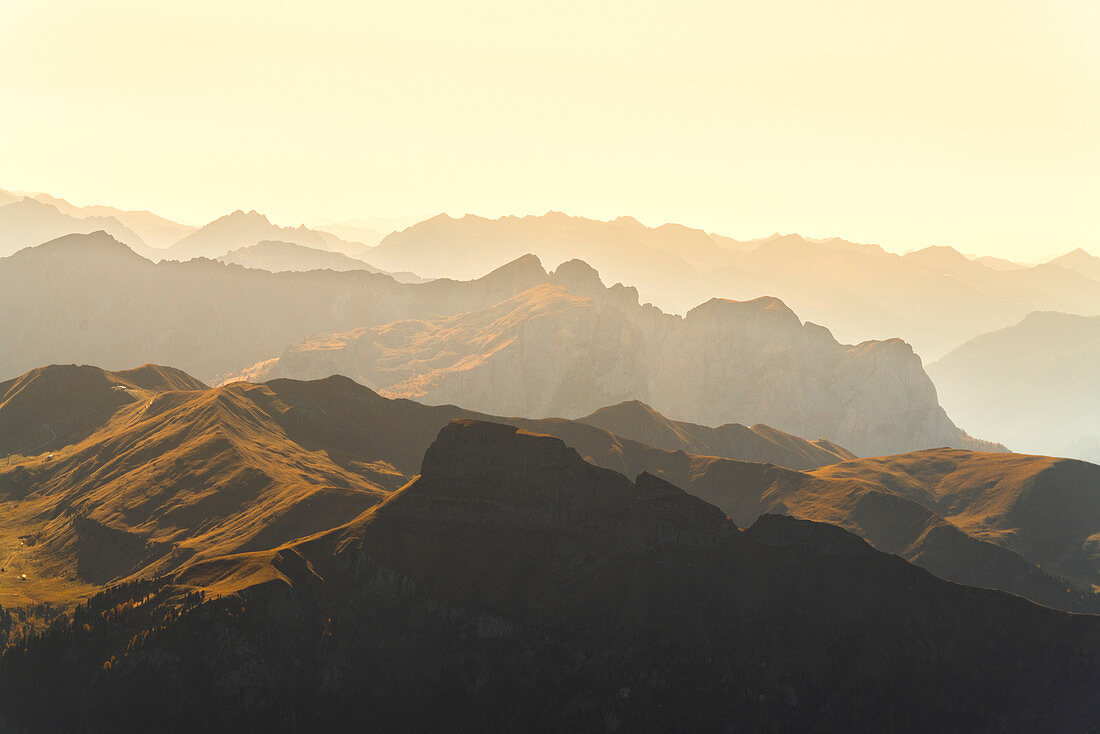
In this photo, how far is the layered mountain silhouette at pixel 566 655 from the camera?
168750mm

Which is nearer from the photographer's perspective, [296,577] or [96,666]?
[96,666]

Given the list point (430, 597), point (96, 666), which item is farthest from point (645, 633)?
point (96, 666)

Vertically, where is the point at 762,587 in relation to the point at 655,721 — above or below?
above

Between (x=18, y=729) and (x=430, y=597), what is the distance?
78.5m

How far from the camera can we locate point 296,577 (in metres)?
193

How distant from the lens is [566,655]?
18362 centimetres

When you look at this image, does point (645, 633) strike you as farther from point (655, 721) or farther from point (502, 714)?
point (502, 714)

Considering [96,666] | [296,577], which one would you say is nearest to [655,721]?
[296,577]

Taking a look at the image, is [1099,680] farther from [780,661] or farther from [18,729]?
[18,729]

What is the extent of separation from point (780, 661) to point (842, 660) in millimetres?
11897

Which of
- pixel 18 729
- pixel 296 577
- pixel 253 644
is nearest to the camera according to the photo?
pixel 18 729

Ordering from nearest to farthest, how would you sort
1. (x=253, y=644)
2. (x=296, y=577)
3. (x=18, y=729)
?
(x=18, y=729) → (x=253, y=644) → (x=296, y=577)

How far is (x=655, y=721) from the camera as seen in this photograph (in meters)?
170

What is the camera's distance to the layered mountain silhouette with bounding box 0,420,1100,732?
554 feet
